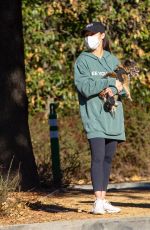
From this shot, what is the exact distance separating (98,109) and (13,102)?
10.5 ft

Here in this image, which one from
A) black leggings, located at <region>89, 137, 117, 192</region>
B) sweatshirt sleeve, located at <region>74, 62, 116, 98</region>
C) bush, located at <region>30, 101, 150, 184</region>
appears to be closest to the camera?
sweatshirt sleeve, located at <region>74, 62, 116, 98</region>

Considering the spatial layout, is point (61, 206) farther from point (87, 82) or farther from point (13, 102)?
point (13, 102)

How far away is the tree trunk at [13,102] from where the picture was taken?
10.6m

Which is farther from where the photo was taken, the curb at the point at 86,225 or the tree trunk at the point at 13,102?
the tree trunk at the point at 13,102

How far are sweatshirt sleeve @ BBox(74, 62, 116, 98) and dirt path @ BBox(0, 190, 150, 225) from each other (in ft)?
3.70

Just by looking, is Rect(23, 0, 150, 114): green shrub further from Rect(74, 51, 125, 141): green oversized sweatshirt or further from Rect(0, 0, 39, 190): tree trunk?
Rect(74, 51, 125, 141): green oversized sweatshirt

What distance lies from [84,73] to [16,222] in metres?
1.47

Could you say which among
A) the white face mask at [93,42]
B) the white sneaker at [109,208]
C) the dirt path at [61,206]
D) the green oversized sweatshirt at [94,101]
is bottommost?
the dirt path at [61,206]

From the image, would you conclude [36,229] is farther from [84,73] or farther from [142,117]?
[142,117]

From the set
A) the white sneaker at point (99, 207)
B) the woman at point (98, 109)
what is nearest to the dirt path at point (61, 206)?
the white sneaker at point (99, 207)

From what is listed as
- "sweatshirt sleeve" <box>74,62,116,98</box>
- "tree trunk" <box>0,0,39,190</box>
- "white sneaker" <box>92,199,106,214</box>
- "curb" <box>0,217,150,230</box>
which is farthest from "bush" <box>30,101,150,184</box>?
"curb" <box>0,217,150,230</box>

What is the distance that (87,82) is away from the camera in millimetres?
7602

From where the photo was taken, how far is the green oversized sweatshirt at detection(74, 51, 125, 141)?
24.9 feet

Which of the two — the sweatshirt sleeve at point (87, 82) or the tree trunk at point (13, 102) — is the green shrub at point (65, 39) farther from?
the sweatshirt sleeve at point (87, 82)
